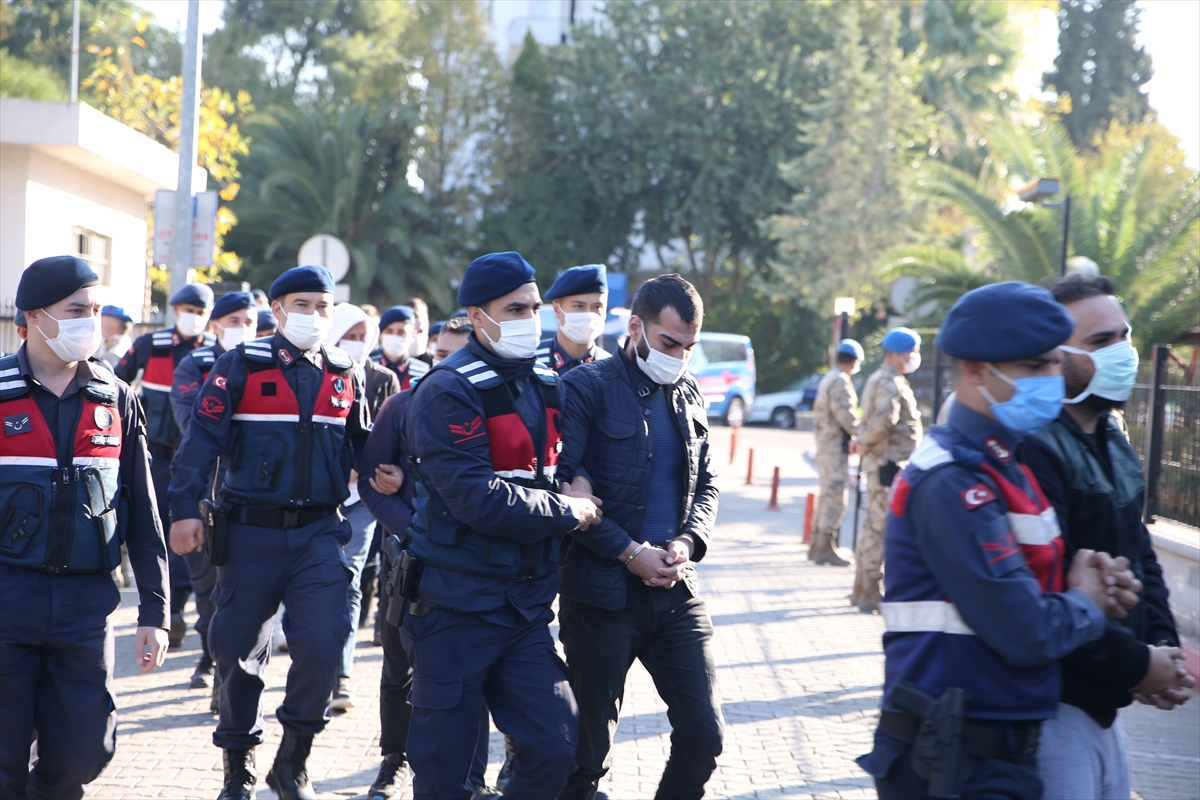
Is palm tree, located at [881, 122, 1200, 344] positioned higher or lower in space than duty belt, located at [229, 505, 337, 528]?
higher

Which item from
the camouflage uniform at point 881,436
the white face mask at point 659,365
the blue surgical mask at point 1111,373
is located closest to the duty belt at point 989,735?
the blue surgical mask at point 1111,373

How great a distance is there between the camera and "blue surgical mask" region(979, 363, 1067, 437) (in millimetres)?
2801

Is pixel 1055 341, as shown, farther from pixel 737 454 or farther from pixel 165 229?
pixel 737 454

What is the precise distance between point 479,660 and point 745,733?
305cm

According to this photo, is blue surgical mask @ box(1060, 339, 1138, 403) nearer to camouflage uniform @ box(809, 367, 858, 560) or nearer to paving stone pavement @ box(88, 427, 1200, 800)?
paving stone pavement @ box(88, 427, 1200, 800)

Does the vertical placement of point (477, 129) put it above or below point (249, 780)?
above

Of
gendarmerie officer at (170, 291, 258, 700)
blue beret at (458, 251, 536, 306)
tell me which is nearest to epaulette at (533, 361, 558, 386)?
blue beret at (458, 251, 536, 306)

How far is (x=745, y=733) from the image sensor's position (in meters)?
6.46

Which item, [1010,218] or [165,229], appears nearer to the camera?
[165,229]

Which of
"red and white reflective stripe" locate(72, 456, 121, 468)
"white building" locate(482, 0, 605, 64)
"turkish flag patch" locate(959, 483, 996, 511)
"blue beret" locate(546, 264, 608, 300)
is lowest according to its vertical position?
"red and white reflective stripe" locate(72, 456, 121, 468)

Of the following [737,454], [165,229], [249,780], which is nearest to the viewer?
[249,780]

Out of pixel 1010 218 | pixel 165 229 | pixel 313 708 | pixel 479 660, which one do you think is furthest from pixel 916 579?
pixel 1010 218

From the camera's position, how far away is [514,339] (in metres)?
4.05

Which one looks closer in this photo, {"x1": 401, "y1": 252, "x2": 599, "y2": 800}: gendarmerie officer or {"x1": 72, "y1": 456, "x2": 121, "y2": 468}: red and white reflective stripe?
{"x1": 401, "y1": 252, "x2": 599, "y2": 800}: gendarmerie officer
